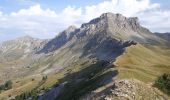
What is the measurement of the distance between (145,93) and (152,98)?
224cm

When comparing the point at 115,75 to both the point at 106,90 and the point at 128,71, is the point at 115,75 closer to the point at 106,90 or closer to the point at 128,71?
the point at 128,71

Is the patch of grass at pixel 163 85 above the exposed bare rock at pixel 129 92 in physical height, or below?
below

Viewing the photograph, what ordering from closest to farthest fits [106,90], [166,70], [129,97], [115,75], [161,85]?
1. [129,97]
2. [106,90]
3. [161,85]
4. [115,75]
5. [166,70]

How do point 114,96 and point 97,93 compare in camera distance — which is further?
point 97,93

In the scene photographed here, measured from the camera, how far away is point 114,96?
80.1m

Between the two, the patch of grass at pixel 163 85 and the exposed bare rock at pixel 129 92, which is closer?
the exposed bare rock at pixel 129 92

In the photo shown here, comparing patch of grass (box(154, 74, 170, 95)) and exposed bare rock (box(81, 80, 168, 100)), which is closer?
exposed bare rock (box(81, 80, 168, 100))

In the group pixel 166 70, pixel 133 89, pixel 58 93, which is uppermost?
pixel 133 89

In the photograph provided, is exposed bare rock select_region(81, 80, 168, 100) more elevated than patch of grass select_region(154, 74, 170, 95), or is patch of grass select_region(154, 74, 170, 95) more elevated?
exposed bare rock select_region(81, 80, 168, 100)

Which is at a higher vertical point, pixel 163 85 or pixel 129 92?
pixel 129 92

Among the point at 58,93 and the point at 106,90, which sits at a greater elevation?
the point at 106,90

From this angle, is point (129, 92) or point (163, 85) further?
point (163, 85)

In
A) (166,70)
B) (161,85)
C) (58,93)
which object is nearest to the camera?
(161,85)

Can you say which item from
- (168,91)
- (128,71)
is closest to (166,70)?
(128,71)
